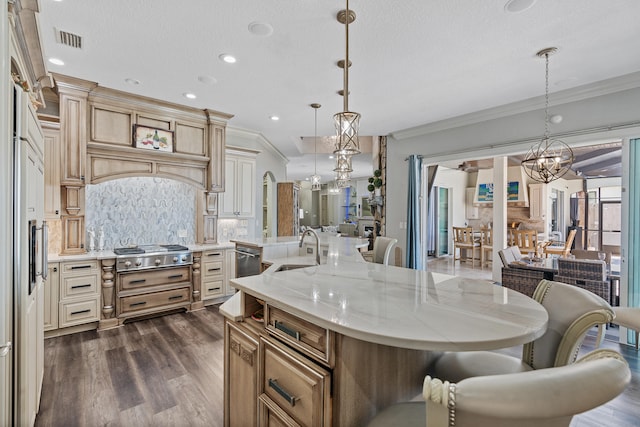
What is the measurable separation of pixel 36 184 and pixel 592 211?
10595mm

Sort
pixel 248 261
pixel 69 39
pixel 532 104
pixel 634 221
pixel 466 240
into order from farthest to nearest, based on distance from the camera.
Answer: pixel 466 240 < pixel 248 261 < pixel 532 104 < pixel 634 221 < pixel 69 39

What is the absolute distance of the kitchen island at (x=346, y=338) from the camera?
1006mm

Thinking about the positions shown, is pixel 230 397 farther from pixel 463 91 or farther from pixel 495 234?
pixel 495 234

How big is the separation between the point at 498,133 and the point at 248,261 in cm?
388

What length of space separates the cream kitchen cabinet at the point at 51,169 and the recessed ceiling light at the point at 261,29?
9.03 ft

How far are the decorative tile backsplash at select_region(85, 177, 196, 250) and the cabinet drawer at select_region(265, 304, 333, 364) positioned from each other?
378 centimetres

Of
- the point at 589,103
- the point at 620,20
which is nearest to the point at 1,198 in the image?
the point at 620,20

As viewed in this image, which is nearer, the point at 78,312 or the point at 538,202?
the point at 78,312

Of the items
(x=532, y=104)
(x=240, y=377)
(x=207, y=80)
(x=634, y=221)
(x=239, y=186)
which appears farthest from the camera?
(x=239, y=186)

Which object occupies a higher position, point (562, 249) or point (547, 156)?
point (547, 156)

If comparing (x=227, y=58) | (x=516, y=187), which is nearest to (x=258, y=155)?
(x=227, y=58)

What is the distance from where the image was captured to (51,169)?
347 cm

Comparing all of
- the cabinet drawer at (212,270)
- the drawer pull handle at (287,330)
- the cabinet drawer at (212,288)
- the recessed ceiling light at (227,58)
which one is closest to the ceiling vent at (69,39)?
the recessed ceiling light at (227,58)

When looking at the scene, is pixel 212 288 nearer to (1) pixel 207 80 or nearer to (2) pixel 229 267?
(2) pixel 229 267
